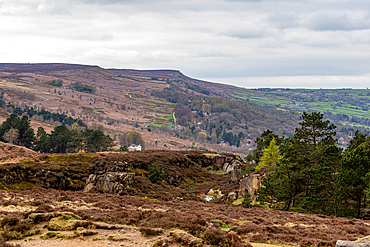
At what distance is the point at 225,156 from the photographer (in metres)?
78.3

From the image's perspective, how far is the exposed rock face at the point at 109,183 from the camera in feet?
110

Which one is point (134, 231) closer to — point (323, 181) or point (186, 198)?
point (186, 198)

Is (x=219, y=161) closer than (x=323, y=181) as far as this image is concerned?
No

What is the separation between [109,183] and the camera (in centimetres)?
3388

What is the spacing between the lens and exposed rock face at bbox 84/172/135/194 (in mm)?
33438

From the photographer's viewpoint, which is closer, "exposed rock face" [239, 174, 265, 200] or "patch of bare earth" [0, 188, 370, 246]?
"patch of bare earth" [0, 188, 370, 246]

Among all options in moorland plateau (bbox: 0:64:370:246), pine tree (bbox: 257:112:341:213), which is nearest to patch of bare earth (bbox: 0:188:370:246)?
moorland plateau (bbox: 0:64:370:246)

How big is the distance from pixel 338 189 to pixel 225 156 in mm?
50275

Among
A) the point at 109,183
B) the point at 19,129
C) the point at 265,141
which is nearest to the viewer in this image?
the point at 109,183

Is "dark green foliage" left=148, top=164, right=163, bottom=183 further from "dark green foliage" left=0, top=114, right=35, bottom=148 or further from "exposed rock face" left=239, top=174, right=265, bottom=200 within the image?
"dark green foliage" left=0, top=114, right=35, bottom=148

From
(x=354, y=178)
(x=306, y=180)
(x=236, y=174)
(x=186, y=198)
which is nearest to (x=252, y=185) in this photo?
(x=306, y=180)

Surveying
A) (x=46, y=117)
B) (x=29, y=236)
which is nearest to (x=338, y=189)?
(x=29, y=236)

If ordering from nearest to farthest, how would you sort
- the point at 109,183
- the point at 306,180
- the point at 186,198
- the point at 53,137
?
1. the point at 109,183
2. the point at 306,180
3. the point at 186,198
4. the point at 53,137

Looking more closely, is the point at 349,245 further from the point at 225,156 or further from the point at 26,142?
the point at 26,142
